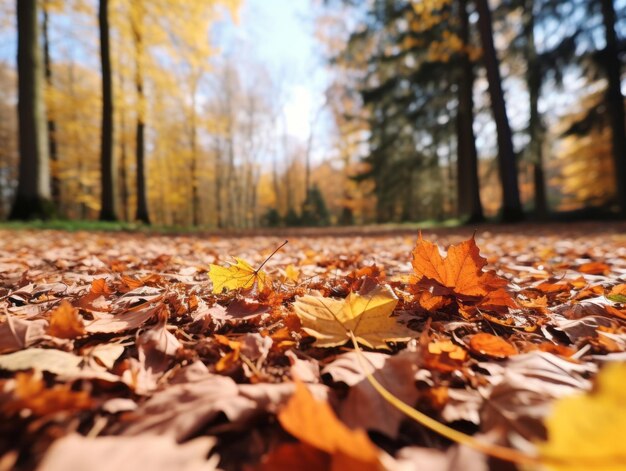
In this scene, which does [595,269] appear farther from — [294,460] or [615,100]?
[615,100]

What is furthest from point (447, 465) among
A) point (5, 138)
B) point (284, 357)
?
point (5, 138)

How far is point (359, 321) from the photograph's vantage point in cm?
86

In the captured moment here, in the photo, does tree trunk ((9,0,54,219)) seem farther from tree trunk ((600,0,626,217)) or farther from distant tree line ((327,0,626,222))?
tree trunk ((600,0,626,217))

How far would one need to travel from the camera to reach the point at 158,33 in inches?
357

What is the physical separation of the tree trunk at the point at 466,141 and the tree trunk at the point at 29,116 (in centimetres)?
1045

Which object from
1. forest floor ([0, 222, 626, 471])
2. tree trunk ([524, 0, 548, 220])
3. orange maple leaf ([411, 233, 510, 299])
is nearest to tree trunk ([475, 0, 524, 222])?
tree trunk ([524, 0, 548, 220])

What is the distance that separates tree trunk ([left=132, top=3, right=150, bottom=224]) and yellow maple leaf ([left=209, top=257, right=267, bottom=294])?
1011 cm

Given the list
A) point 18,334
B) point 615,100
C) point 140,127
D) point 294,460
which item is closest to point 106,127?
point 140,127

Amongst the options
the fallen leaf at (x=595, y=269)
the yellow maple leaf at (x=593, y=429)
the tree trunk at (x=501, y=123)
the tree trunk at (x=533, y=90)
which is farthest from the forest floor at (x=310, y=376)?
the tree trunk at (x=533, y=90)

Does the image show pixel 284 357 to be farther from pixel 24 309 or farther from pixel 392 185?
pixel 392 185

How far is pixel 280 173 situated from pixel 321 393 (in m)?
32.2

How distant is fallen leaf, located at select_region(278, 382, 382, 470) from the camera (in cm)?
38

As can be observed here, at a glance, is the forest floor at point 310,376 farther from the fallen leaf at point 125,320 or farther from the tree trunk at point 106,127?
the tree trunk at point 106,127

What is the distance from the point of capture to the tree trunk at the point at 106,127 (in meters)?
7.89
